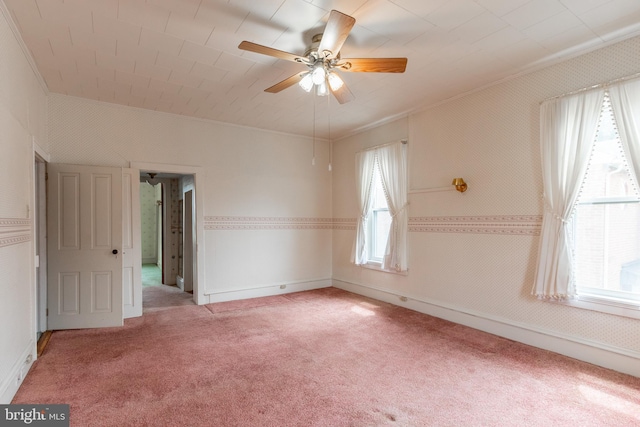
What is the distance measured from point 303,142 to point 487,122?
3155 millimetres

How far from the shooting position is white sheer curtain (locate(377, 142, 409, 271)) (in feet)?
15.3

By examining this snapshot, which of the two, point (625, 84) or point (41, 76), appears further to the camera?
point (41, 76)

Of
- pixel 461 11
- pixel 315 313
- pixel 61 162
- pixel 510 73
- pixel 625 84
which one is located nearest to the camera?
pixel 461 11

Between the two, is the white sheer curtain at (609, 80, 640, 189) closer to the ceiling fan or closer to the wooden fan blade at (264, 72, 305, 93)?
the ceiling fan

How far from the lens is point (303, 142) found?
594 centimetres

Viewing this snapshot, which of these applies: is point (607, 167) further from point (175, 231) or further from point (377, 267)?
point (175, 231)

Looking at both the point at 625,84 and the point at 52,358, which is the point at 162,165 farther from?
the point at 625,84

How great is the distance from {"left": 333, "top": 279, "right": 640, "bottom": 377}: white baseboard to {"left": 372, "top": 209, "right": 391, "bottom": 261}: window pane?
32.8 inches

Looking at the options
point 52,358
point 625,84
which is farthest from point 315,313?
point 625,84

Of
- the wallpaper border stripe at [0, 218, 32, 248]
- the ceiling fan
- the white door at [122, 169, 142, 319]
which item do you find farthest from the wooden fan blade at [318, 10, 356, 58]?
the white door at [122, 169, 142, 319]

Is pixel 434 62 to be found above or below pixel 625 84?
above

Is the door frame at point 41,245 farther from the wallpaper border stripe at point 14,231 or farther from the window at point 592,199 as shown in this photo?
the window at point 592,199

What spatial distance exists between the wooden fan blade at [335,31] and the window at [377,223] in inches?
114

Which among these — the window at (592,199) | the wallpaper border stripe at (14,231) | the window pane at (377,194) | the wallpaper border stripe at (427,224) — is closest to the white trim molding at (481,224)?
the wallpaper border stripe at (427,224)
